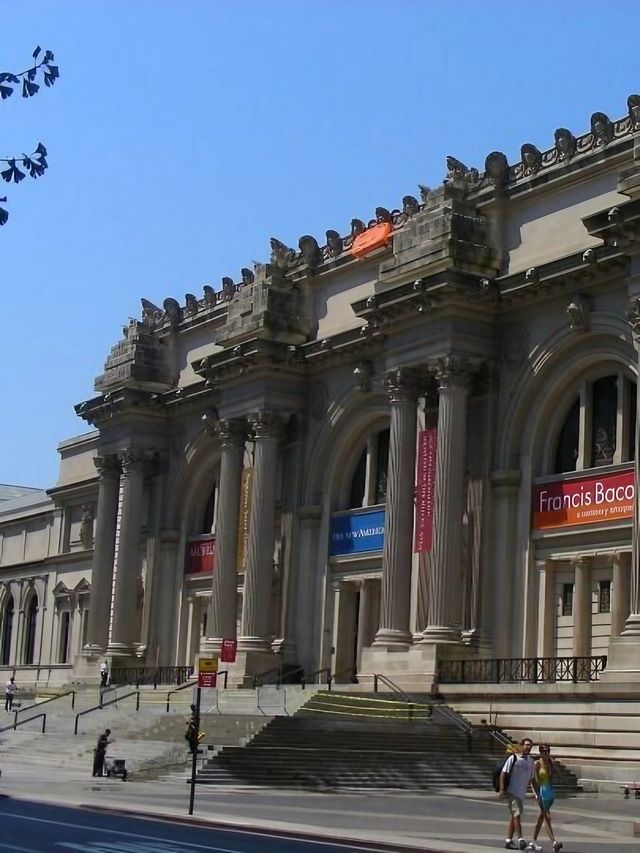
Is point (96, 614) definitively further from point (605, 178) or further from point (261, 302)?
point (605, 178)

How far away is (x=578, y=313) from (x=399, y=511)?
29.1 feet

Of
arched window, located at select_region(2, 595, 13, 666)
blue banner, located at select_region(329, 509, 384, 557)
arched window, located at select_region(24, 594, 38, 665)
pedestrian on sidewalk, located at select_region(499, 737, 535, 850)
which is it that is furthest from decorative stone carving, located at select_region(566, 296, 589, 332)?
arched window, located at select_region(2, 595, 13, 666)

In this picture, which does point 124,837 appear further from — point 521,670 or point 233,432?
point 233,432

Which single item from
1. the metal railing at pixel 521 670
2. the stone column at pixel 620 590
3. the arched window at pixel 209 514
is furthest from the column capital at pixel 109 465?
the stone column at pixel 620 590

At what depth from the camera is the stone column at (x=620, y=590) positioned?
42.0 metres

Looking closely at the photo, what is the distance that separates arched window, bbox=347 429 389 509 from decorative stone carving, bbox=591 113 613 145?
13.6m

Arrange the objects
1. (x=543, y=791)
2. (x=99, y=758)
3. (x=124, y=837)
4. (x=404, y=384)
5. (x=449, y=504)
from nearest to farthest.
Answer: (x=124, y=837) < (x=543, y=791) < (x=99, y=758) < (x=449, y=504) < (x=404, y=384)

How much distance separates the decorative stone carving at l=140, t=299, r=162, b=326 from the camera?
6794 centimetres

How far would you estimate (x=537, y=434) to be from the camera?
1790 inches

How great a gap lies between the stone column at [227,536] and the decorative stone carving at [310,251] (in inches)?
256

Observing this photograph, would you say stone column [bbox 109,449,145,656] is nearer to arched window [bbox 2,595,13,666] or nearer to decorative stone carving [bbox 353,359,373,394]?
decorative stone carving [bbox 353,359,373,394]

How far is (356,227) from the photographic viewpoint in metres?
54.9

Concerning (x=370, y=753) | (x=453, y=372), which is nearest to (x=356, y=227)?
(x=453, y=372)

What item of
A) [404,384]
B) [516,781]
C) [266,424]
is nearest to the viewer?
[516,781]
